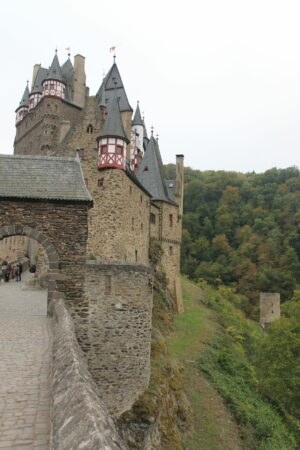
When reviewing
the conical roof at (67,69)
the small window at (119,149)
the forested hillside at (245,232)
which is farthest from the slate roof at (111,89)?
the forested hillside at (245,232)

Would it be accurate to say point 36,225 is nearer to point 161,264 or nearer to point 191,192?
point 161,264

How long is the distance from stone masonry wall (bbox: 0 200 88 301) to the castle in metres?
0.03

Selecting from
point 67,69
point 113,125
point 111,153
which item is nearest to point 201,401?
point 111,153

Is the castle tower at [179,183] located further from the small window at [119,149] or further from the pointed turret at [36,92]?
the pointed turret at [36,92]

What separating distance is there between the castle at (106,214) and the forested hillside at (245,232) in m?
34.4

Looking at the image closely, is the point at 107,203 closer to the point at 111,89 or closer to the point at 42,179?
the point at 42,179

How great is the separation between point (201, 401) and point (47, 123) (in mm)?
28653

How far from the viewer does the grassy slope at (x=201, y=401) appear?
1708cm

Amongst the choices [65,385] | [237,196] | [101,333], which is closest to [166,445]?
[101,333]

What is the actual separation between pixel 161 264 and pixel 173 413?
67.2ft

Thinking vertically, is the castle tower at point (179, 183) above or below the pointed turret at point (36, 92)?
below

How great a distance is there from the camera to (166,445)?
14.4 m

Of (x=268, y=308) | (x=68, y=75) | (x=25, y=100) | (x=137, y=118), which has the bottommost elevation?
(x=268, y=308)

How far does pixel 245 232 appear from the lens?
82938 mm
